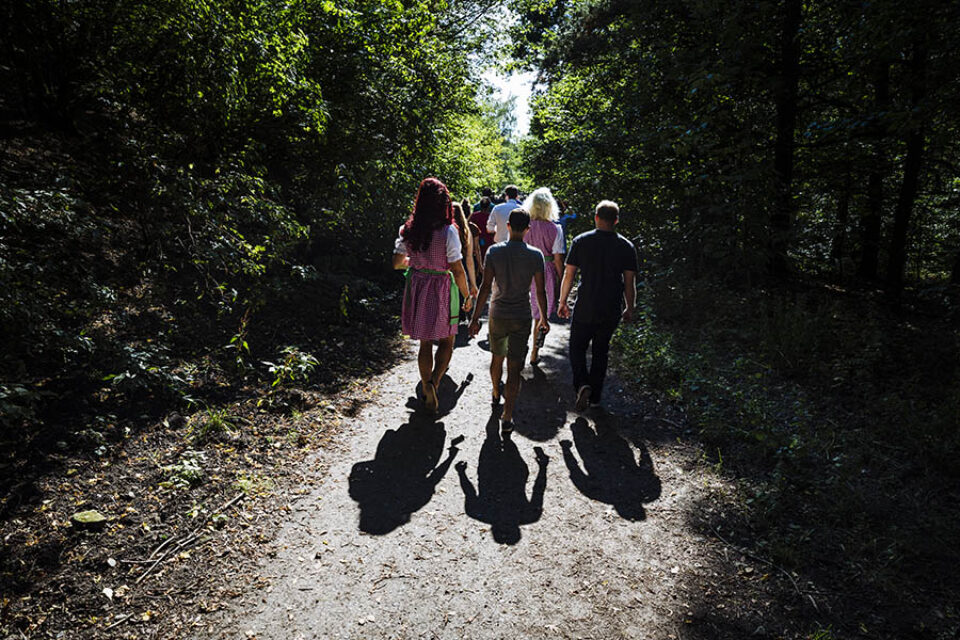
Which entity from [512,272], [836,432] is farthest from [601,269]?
[836,432]

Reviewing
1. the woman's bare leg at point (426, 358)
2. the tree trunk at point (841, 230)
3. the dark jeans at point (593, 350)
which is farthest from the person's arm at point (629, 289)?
the tree trunk at point (841, 230)

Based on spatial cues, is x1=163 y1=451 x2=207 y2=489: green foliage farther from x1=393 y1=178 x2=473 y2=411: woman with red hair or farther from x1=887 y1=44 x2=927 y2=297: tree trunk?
x1=887 y1=44 x2=927 y2=297: tree trunk

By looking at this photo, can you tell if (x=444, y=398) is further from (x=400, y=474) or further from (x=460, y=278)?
(x=400, y=474)

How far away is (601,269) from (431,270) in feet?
6.31

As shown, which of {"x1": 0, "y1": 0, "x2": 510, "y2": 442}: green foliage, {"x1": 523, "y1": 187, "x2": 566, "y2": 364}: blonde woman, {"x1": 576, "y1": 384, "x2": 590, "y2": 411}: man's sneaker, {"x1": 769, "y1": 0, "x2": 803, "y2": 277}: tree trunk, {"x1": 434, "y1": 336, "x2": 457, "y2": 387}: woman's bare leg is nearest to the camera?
{"x1": 0, "y1": 0, "x2": 510, "y2": 442}: green foliage

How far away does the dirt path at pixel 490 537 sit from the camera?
3.04m

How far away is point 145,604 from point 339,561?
1.13 meters

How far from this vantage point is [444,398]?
6414 millimetres

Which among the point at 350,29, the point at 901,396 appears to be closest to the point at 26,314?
the point at 350,29

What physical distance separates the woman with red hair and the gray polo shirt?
0.42 metres

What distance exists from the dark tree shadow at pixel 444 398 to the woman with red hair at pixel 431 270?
1.73 feet

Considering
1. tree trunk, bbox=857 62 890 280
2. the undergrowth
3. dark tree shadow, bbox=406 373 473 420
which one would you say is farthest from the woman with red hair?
tree trunk, bbox=857 62 890 280

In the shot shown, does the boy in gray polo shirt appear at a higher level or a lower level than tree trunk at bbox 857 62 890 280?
lower

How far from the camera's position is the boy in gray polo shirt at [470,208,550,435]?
Result: 5.20m
